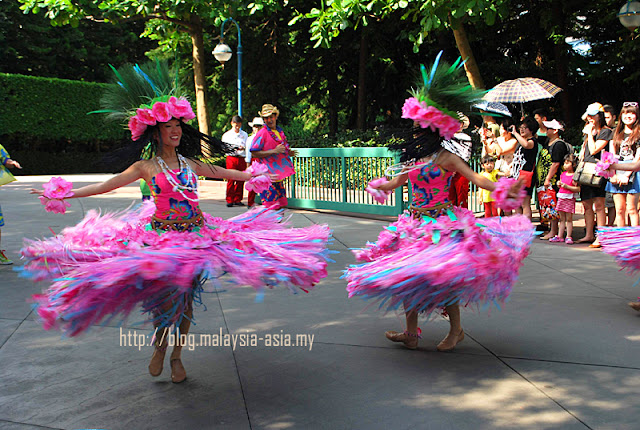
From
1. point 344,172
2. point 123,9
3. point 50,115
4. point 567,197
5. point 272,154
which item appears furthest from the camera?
point 50,115

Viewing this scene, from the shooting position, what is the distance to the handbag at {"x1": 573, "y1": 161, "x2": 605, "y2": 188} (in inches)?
331

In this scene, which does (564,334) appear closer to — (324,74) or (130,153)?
(130,153)

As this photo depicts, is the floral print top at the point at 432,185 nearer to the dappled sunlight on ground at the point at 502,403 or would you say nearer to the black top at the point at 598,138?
the dappled sunlight on ground at the point at 502,403

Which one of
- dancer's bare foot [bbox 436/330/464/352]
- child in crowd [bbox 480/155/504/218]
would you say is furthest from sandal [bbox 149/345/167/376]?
child in crowd [bbox 480/155/504/218]

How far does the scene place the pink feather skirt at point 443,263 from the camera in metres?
4.05

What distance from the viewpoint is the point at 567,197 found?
8836 mm

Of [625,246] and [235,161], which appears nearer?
[625,246]

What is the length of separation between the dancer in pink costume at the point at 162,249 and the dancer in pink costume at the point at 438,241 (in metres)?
0.47

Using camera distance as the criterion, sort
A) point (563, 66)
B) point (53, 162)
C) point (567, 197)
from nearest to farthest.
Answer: point (567, 197) → point (563, 66) → point (53, 162)

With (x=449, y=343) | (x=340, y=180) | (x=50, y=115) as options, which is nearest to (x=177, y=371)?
(x=449, y=343)

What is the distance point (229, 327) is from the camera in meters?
5.18

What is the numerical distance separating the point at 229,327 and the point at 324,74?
61.4ft

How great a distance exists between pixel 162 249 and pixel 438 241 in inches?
71.9

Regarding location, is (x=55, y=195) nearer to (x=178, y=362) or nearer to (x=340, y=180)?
(x=178, y=362)
